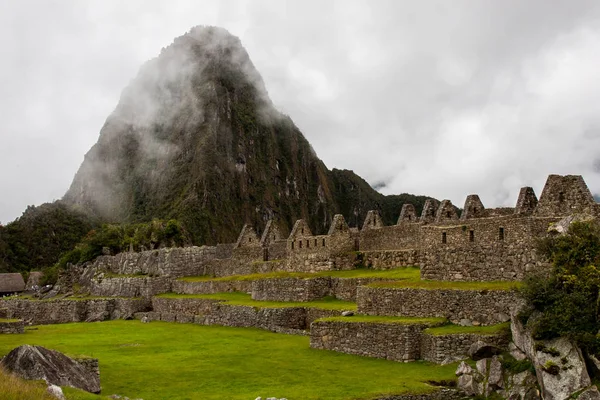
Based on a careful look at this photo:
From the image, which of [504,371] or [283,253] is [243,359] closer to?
[504,371]

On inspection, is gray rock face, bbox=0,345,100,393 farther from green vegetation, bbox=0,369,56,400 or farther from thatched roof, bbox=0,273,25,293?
thatched roof, bbox=0,273,25,293

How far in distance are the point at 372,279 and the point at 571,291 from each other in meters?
10.7

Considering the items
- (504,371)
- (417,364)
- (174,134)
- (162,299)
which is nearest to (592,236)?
(504,371)

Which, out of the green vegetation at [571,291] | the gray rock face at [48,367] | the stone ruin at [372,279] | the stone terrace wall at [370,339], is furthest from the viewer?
the stone terrace wall at [370,339]

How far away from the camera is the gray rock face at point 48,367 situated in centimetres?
1377

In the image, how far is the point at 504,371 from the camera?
16781mm

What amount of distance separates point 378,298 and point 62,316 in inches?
1147

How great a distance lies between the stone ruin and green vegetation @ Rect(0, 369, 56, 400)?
34.9 feet

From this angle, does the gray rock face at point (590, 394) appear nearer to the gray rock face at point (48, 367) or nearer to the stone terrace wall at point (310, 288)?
the gray rock face at point (48, 367)

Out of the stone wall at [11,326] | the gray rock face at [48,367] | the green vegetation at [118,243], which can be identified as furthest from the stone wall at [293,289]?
the green vegetation at [118,243]

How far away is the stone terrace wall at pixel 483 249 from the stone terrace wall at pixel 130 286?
2644cm

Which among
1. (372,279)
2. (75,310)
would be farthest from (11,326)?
(372,279)

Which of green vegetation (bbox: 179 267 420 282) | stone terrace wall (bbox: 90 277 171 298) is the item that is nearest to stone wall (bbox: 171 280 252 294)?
green vegetation (bbox: 179 267 420 282)

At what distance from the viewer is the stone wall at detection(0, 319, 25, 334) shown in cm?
3104
